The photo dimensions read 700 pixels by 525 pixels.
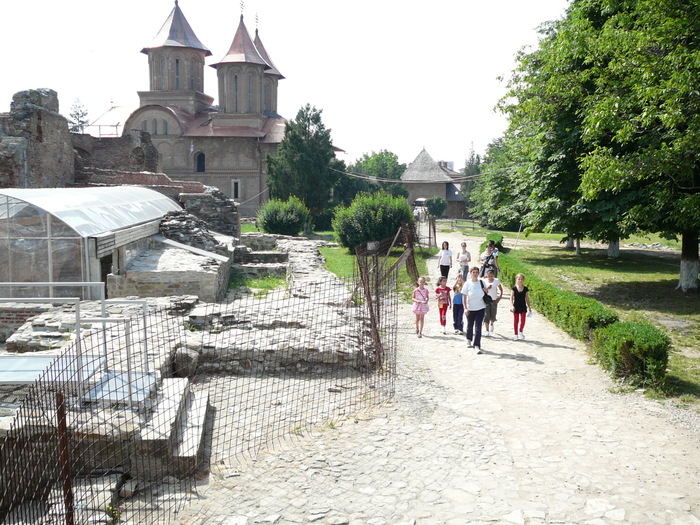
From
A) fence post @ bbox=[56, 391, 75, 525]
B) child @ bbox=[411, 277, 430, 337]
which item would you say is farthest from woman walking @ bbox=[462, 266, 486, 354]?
fence post @ bbox=[56, 391, 75, 525]

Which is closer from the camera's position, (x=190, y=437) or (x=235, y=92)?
(x=190, y=437)

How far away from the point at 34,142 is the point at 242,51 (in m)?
28.5

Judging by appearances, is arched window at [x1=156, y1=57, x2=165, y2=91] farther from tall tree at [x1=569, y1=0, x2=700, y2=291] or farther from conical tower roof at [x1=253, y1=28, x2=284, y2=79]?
tall tree at [x1=569, y1=0, x2=700, y2=291]

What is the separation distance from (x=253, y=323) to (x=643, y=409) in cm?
624

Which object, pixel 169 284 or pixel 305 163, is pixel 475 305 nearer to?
pixel 169 284

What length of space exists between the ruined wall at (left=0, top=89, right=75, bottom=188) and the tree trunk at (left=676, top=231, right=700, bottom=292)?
23.6 meters

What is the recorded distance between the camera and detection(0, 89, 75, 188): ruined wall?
2322 centimetres

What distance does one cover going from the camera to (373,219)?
2650cm

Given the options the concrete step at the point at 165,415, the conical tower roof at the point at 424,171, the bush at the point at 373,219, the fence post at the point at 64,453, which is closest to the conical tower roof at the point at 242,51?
the conical tower roof at the point at 424,171

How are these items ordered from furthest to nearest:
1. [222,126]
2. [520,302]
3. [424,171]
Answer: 1. [424,171]
2. [222,126]
3. [520,302]

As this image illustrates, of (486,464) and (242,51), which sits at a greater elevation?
(242,51)

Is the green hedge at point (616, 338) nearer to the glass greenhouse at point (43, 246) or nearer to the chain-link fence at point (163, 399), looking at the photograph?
the chain-link fence at point (163, 399)

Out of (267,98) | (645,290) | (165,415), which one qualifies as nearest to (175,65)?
(267,98)

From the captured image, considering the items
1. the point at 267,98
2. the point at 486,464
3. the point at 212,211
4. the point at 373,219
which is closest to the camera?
the point at 486,464
